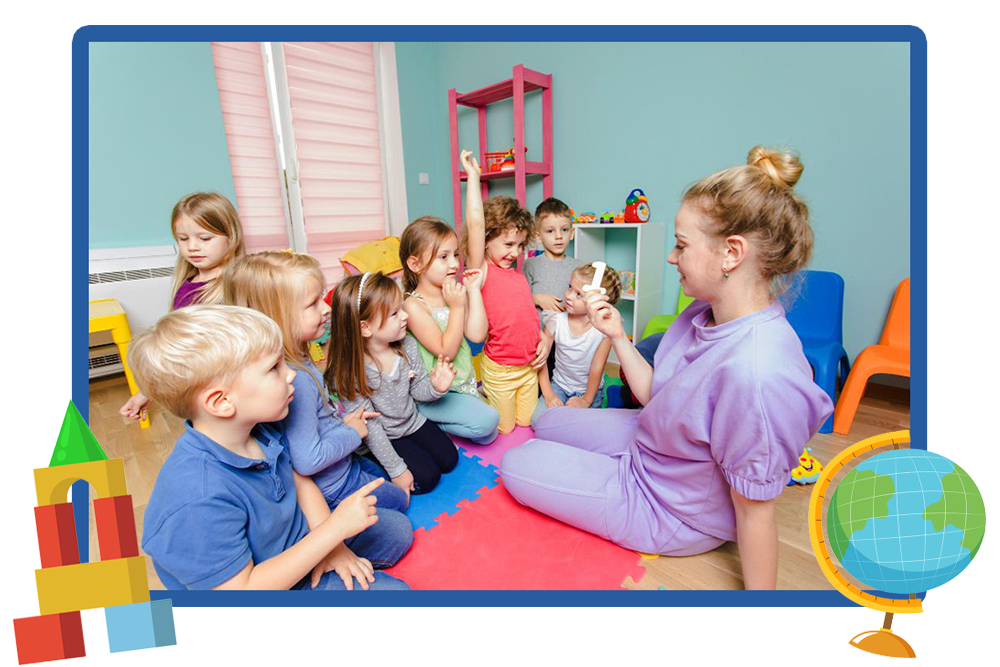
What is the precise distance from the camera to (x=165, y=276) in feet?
4.22

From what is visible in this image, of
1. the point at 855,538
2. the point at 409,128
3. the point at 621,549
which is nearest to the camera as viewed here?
the point at 855,538

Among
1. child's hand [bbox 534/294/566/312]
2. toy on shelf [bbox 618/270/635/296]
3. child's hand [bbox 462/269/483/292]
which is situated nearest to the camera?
child's hand [bbox 462/269/483/292]

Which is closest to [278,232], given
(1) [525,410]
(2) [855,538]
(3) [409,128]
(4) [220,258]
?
(4) [220,258]

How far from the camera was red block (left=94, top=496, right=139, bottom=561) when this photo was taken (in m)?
0.63

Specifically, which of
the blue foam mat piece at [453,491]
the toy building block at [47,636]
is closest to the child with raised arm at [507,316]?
the blue foam mat piece at [453,491]

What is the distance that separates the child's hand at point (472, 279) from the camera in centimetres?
176

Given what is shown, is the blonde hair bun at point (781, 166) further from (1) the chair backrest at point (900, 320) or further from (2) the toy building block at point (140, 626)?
(1) the chair backrest at point (900, 320)

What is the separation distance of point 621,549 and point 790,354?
681 mm

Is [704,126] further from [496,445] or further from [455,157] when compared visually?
[496,445]

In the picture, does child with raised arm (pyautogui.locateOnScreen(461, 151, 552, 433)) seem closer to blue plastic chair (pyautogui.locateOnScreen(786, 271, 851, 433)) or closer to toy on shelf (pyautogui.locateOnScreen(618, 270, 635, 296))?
toy on shelf (pyautogui.locateOnScreen(618, 270, 635, 296))

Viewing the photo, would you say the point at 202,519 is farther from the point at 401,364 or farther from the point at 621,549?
the point at 621,549

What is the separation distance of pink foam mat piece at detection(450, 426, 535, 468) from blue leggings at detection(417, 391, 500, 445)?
45 mm

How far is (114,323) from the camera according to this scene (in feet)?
3.26

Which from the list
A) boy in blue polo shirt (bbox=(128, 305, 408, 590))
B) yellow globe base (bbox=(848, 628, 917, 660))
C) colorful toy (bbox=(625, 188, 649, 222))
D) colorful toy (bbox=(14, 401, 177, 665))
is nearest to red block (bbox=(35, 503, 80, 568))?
colorful toy (bbox=(14, 401, 177, 665))
